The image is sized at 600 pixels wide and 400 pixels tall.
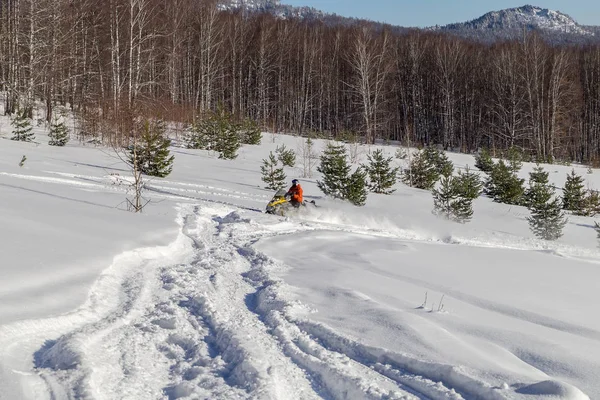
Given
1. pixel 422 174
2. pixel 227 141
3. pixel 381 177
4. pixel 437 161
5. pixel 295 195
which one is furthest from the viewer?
pixel 227 141

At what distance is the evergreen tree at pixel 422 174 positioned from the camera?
20781 mm

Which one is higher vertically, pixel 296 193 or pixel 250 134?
pixel 250 134

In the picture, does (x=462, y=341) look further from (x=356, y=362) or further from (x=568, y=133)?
(x=568, y=133)

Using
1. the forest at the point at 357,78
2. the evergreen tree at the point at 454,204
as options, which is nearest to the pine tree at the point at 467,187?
the evergreen tree at the point at 454,204

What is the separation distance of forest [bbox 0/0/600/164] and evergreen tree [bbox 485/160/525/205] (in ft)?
53.5

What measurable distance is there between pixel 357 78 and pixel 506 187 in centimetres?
2561

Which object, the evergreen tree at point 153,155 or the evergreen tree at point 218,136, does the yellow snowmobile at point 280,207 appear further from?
Result: the evergreen tree at point 218,136

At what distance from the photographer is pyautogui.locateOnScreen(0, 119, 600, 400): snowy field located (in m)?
3.68

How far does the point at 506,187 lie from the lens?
732 inches

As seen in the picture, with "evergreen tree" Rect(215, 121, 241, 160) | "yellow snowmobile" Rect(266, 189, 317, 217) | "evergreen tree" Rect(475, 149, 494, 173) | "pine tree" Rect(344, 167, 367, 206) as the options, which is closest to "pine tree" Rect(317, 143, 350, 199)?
"pine tree" Rect(344, 167, 367, 206)

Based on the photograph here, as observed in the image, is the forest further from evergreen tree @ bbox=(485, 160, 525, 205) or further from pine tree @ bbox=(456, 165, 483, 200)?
pine tree @ bbox=(456, 165, 483, 200)

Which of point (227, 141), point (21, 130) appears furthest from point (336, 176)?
point (21, 130)

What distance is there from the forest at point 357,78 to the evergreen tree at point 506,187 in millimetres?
16294

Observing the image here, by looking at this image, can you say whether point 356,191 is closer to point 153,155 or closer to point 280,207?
point 280,207
